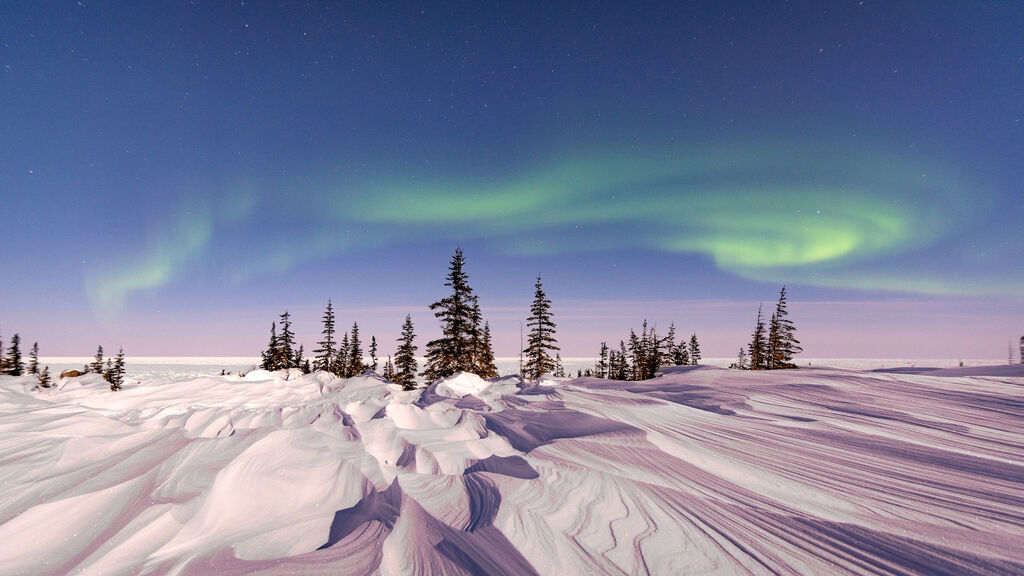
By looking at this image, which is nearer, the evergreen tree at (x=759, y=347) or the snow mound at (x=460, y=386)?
the snow mound at (x=460, y=386)

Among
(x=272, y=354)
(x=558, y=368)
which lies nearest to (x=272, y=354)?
(x=272, y=354)

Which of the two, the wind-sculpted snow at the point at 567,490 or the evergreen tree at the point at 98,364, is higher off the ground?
the wind-sculpted snow at the point at 567,490

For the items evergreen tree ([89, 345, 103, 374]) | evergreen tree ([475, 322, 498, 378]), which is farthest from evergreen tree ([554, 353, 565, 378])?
evergreen tree ([89, 345, 103, 374])

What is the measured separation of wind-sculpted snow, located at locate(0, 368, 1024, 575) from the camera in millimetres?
1548

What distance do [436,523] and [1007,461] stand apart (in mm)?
3304

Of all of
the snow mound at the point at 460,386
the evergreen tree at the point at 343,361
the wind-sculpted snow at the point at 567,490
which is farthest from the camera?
the evergreen tree at the point at 343,361

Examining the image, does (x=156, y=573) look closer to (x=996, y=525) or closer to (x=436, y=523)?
(x=436, y=523)

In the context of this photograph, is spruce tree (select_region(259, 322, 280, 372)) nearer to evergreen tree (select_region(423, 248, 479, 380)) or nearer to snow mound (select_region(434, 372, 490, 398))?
evergreen tree (select_region(423, 248, 479, 380))

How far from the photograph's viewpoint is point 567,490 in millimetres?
2156

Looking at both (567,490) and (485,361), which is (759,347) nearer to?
(485,361)

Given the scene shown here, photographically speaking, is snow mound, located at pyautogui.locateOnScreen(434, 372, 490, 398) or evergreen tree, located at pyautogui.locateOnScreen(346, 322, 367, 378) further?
evergreen tree, located at pyautogui.locateOnScreen(346, 322, 367, 378)

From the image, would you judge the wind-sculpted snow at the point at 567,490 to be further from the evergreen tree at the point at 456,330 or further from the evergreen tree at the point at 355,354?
the evergreen tree at the point at 355,354

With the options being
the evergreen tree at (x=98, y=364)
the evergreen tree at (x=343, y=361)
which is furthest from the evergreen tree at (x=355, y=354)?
the evergreen tree at (x=98, y=364)

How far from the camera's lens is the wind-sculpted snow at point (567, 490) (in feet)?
5.08
